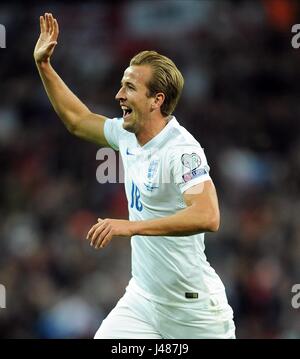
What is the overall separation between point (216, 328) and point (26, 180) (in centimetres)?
649

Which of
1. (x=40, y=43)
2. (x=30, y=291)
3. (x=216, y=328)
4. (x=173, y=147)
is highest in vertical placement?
Answer: (x=40, y=43)

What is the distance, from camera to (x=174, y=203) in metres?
5.18

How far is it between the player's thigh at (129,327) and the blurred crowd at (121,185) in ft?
12.5

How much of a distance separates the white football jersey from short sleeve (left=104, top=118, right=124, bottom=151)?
0.39m

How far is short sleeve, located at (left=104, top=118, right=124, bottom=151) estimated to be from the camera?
5730 mm

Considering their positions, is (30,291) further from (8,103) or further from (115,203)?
(8,103)

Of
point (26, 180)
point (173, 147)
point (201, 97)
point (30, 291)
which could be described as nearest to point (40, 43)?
point (173, 147)

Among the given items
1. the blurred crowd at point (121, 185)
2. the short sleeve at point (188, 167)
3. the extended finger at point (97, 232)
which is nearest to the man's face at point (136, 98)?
the short sleeve at point (188, 167)

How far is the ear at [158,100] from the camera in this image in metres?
5.34

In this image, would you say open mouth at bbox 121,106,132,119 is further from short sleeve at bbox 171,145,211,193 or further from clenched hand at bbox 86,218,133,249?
clenched hand at bbox 86,218,133,249

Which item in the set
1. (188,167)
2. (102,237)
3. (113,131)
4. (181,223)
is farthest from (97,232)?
(113,131)

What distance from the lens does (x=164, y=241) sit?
520 cm

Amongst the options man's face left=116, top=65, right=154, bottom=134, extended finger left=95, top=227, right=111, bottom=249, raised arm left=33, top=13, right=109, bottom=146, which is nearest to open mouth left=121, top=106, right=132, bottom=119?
man's face left=116, top=65, right=154, bottom=134

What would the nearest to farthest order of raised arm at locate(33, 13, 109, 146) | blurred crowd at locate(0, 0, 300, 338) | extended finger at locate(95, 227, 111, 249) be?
extended finger at locate(95, 227, 111, 249), raised arm at locate(33, 13, 109, 146), blurred crowd at locate(0, 0, 300, 338)
